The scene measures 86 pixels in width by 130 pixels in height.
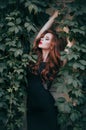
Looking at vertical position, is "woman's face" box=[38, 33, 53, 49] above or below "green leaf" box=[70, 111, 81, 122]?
above

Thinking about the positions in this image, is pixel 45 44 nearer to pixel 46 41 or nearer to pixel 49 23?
pixel 46 41

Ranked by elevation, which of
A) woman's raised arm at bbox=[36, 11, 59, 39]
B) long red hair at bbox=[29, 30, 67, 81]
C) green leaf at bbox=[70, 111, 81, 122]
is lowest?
green leaf at bbox=[70, 111, 81, 122]

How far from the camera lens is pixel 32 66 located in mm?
4348

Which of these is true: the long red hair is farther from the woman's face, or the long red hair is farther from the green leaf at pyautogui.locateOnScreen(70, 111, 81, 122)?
the green leaf at pyautogui.locateOnScreen(70, 111, 81, 122)

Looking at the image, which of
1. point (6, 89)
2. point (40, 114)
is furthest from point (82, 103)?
point (6, 89)

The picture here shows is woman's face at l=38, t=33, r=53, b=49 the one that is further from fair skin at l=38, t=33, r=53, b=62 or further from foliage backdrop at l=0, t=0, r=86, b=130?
foliage backdrop at l=0, t=0, r=86, b=130

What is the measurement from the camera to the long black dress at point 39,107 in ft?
14.2

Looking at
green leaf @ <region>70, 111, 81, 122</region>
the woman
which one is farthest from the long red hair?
green leaf @ <region>70, 111, 81, 122</region>

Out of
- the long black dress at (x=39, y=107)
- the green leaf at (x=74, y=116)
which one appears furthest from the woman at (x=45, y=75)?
the green leaf at (x=74, y=116)

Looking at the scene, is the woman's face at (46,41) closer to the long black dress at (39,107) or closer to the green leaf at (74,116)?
the long black dress at (39,107)

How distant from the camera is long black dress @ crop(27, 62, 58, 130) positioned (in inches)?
171

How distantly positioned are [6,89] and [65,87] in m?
0.60

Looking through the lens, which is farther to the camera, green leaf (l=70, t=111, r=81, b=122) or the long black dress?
the long black dress

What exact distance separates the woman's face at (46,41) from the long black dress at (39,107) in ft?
0.57
